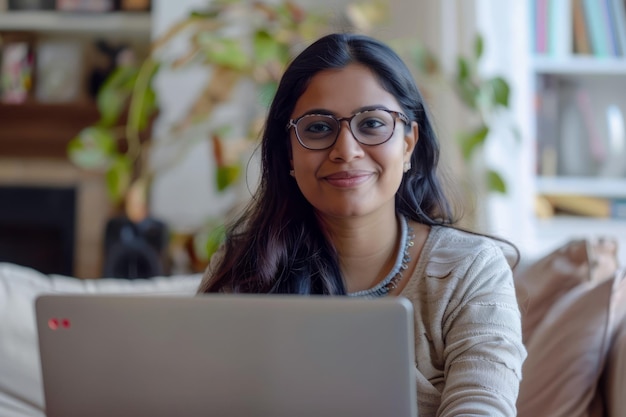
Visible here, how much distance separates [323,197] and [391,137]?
0.41 ft

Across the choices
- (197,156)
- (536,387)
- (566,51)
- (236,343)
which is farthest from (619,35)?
(236,343)

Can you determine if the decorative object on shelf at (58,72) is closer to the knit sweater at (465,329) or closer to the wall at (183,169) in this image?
the wall at (183,169)

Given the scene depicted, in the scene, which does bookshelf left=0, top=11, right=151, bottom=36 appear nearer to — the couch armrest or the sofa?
the sofa

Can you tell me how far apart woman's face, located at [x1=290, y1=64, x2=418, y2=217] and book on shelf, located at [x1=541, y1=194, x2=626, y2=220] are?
85.1 inches

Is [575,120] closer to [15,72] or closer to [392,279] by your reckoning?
[392,279]

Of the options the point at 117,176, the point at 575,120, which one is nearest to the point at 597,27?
the point at 575,120

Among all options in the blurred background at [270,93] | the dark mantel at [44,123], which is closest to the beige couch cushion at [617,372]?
the blurred background at [270,93]

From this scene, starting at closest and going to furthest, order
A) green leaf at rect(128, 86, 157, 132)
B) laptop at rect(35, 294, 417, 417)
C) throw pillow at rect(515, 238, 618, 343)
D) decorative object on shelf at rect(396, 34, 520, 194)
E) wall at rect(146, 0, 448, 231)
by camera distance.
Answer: laptop at rect(35, 294, 417, 417)
throw pillow at rect(515, 238, 618, 343)
decorative object on shelf at rect(396, 34, 520, 194)
green leaf at rect(128, 86, 157, 132)
wall at rect(146, 0, 448, 231)

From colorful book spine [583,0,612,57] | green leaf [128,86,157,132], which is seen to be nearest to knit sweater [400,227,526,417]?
green leaf [128,86,157,132]

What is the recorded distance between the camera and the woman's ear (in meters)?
1.41

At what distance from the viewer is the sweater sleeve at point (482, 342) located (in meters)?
1.20

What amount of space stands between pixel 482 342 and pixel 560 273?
529mm

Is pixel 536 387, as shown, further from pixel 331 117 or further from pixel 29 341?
pixel 29 341

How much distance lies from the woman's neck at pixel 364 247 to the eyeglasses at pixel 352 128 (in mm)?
142
